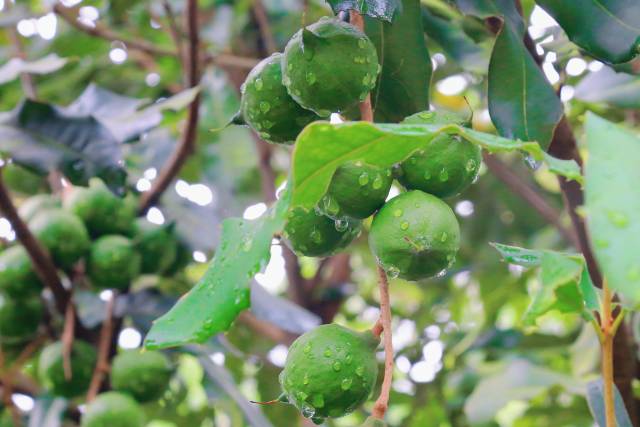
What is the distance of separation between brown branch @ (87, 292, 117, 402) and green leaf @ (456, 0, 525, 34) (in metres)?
0.90

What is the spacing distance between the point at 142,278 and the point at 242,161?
713mm

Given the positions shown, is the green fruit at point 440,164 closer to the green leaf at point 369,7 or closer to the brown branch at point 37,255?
the green leaf at point 369,7

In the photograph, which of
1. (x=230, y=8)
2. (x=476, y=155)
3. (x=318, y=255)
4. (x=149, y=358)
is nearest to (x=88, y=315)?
(x=149, y=358)

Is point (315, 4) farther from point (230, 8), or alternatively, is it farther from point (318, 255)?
point (318, 255)

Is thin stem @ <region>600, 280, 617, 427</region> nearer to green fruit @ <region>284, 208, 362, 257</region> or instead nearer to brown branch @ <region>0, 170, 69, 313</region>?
green fruit @ <region>284, 208, 362, 257</region>

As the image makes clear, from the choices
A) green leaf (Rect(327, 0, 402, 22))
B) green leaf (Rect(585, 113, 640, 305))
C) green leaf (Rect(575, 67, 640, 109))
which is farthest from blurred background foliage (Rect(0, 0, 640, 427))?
green leaf (Rect(585, 113, 640, 305))

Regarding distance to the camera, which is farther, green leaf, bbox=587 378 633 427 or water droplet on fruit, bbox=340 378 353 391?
green leaf, bbox=587 378 633 427

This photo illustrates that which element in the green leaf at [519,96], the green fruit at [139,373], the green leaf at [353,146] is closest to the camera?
the green leaf at [353,146]

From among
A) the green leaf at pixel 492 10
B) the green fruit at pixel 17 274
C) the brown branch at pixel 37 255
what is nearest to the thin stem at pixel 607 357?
the green leaf at pixel 492 10

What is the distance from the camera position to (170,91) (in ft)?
7.76

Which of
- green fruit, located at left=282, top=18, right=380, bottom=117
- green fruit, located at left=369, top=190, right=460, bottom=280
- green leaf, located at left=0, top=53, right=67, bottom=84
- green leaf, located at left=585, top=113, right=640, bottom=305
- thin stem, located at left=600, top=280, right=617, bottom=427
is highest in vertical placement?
green leaf, located at left=585, top=113, right=640, bottom=305

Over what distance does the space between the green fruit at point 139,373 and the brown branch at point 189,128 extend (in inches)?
13.0

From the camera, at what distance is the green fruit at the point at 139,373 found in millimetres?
1502

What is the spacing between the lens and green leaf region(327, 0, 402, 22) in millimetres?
880
